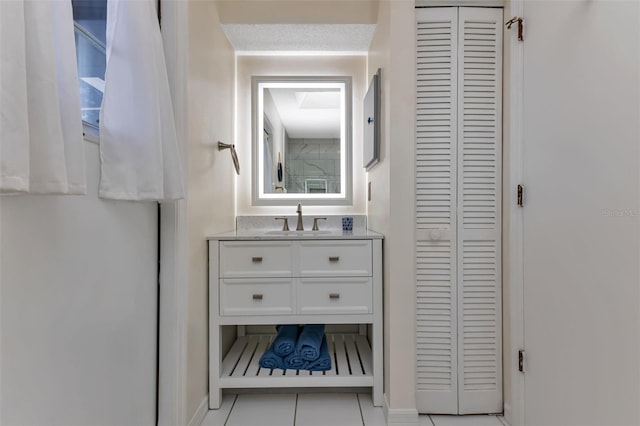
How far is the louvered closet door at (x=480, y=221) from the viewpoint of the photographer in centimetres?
163

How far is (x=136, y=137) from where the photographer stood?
3.47 feet

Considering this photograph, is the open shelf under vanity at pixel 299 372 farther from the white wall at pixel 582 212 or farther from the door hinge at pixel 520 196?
the door hinge at pixel 520 196

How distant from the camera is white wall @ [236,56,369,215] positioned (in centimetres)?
238

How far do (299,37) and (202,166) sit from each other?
1.06 m

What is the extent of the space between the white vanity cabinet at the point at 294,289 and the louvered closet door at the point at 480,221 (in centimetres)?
41

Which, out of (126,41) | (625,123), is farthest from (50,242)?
(625,123)

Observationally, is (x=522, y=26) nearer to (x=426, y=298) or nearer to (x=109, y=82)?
(x=426, y=298)

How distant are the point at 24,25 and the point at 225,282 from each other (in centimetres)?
126

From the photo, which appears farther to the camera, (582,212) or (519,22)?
(519,22)

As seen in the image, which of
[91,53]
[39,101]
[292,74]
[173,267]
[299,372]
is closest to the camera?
[39,101]

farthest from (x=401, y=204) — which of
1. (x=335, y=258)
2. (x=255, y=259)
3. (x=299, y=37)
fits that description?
(x=299, y=37)

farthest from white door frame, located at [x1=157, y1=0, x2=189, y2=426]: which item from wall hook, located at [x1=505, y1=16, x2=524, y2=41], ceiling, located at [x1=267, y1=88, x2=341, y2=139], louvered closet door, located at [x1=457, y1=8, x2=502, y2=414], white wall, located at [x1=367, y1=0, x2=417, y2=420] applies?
wall hook, located at [x1=505, y1=16, x2=524, y2=41]

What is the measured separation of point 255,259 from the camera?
5.57 feet

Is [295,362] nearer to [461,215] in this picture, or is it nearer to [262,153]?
[461,215]
